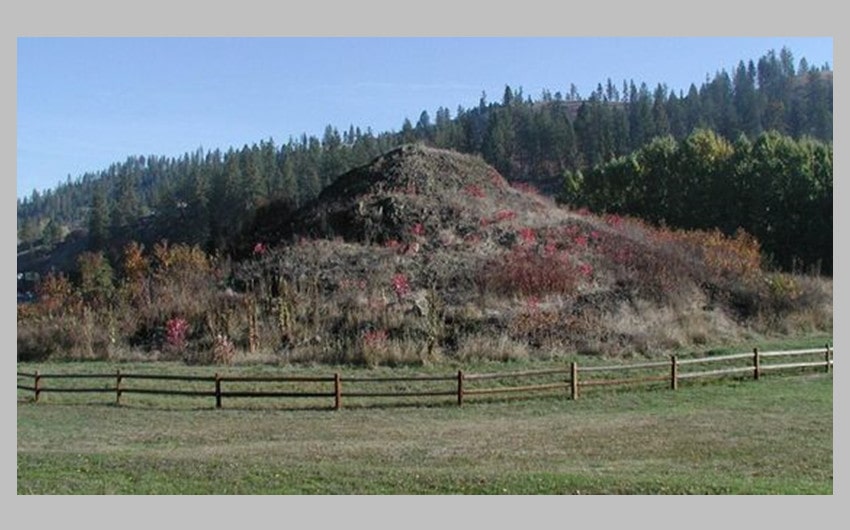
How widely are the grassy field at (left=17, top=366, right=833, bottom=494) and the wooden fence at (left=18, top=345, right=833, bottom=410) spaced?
0.38 m

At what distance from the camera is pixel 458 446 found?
14.5 m

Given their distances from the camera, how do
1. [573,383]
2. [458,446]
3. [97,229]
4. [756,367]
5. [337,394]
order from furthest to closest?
[97,229] → [756,367] → [573,383] → [337,394] → [458,446]

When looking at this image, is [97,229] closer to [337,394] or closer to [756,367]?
[337,394]

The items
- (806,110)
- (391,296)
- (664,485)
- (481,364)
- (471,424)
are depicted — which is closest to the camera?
(664,485)

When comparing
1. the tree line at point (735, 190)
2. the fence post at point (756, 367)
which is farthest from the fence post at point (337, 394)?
the tree line at point (735, 190)

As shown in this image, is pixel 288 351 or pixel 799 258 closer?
A: pixel 288 351

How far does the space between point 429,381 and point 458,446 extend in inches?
238

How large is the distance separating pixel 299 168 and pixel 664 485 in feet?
308

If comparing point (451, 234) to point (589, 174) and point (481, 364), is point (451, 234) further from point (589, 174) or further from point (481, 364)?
point (589, 174)

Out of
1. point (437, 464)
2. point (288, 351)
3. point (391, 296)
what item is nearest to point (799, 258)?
point (391, 296)

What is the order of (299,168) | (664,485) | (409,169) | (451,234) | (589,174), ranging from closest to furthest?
(664,485) < (451,234) < (409,169) < (589,174) < (299,168)

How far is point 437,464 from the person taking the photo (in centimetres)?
1294

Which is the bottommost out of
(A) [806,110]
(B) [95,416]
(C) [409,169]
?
(B) [95,416]

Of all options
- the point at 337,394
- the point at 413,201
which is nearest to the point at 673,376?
the point at 337,394
